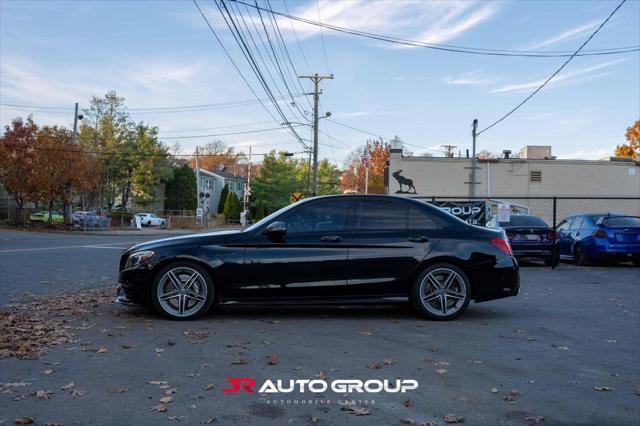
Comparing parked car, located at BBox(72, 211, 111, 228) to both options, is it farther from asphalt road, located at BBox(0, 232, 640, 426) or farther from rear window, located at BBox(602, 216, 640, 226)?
asphalt road, located at BBox(0, 232, 640, 426)

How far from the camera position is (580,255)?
50.5 feet

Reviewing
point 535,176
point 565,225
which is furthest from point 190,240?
point 535,176

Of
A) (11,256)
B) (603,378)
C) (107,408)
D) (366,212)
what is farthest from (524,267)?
(11,256)

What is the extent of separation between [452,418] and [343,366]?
135 centimetres

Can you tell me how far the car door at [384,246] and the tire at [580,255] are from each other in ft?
30.9

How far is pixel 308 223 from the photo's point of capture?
736 centimetres

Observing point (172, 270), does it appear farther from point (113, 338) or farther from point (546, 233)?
point (546, 233)

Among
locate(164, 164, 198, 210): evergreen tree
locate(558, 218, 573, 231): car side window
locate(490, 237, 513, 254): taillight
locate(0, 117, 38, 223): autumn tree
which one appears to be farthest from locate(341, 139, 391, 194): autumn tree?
locate(490, 237, 513, 254): taillight

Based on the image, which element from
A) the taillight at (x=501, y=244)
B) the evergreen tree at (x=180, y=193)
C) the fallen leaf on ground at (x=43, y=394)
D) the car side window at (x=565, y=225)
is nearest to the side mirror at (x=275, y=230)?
the taillight at (x=501, y=244)

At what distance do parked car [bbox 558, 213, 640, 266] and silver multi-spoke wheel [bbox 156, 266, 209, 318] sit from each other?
11.1 m

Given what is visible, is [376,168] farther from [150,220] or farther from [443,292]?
[443,292]

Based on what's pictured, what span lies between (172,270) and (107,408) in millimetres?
3072

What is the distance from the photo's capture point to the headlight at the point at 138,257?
23.2 ft

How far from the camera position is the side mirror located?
706 cm
